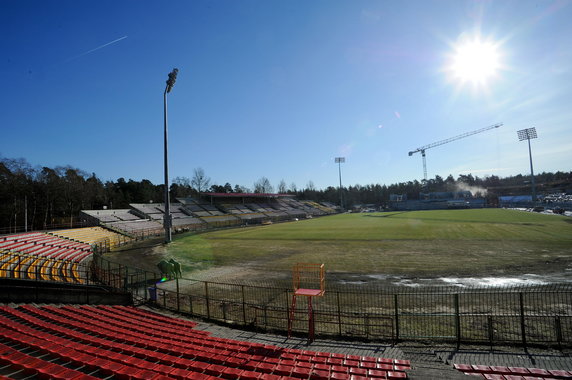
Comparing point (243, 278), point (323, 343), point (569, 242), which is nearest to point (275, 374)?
point (323, 343)

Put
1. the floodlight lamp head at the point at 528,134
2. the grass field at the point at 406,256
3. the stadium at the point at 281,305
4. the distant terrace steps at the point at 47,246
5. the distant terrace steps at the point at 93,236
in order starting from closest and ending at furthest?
the stadium at the point at 281,305
the grass field at the point at 406,256
the distant terrace steps at the point at 47,246
the distant terrace steps at the point at 93,236
the floodlight lamp head at the point at 528,134

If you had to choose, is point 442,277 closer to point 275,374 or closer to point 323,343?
point 323,343

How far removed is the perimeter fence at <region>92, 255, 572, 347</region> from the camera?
350 inches

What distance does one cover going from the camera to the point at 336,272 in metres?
19.1

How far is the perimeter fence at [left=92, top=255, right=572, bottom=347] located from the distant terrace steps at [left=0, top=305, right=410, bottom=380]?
219cm

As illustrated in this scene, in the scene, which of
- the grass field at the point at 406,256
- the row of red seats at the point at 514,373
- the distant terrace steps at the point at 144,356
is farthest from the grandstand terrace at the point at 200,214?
the row of red seats at the point at 514,373

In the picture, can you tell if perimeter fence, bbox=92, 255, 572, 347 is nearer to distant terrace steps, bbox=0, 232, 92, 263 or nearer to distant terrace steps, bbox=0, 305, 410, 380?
distant terrace steps, bbox=0, 305, 410, 380

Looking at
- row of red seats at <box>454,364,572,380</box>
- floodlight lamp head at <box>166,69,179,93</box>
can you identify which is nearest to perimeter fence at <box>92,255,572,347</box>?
row of red seats at <box>454,364,572,380</box>

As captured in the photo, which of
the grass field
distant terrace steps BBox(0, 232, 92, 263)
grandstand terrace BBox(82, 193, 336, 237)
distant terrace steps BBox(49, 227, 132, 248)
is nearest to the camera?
the grass field

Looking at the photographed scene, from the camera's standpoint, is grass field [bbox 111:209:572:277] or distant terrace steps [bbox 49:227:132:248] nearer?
grass field [bbox 111:209:572:277]

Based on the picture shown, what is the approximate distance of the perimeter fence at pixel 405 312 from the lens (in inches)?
350

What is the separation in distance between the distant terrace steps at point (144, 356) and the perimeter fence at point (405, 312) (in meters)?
2.19

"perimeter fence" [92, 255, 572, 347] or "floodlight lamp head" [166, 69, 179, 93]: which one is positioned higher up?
"floodlight lamp head" [166, 69, 179, 93]

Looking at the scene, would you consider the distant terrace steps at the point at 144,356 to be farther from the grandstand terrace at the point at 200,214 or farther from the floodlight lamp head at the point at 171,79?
the grandstand terrace at the point at 200,214
